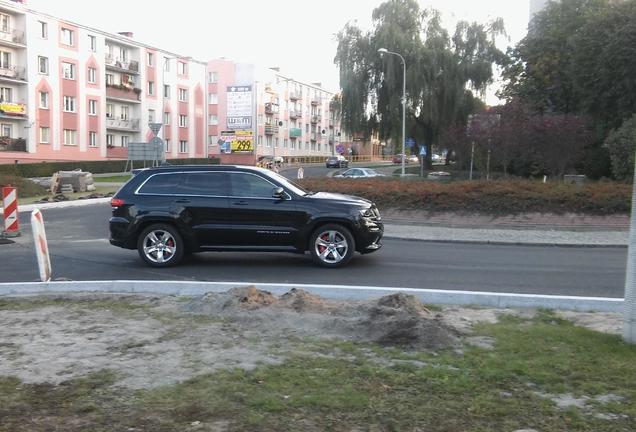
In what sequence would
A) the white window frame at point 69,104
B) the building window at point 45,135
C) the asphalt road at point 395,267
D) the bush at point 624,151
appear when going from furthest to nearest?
the white window frame at point 69,104 → the building window at point 45,135 → the bush at point 624,151 → the asphalt road at point 395,267

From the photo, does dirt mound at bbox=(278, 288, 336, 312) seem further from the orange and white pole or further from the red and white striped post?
the red and white striped post

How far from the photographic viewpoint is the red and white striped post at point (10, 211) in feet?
45.9

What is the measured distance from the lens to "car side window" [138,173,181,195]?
10.8 metres

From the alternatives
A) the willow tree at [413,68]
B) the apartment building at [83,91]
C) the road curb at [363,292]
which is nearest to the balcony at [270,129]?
the apartment building at [83,91]

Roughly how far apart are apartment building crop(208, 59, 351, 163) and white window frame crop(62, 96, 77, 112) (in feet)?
48.3

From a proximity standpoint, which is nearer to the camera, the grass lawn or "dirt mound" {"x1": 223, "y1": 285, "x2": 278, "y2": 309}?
the grass lawn

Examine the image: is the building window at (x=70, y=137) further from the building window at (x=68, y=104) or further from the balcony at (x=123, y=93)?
the balcony at (x=123, y=93)

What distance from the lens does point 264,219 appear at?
34.8 feet

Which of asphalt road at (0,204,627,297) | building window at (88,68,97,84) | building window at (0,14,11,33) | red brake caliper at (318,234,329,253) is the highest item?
building window at (0,14,11,33)

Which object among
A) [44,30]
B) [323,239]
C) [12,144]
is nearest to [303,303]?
[323,239]

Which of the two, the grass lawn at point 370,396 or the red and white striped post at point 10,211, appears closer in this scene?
the grass lawn at point 370,396

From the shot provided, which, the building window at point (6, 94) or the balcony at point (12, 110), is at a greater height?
the building window at point (6, 94)

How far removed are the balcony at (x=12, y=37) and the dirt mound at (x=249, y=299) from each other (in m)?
48.2

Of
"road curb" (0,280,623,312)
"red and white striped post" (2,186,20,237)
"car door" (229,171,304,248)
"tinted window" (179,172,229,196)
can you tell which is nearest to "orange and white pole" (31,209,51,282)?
"road curb" (0,280,623,312)
